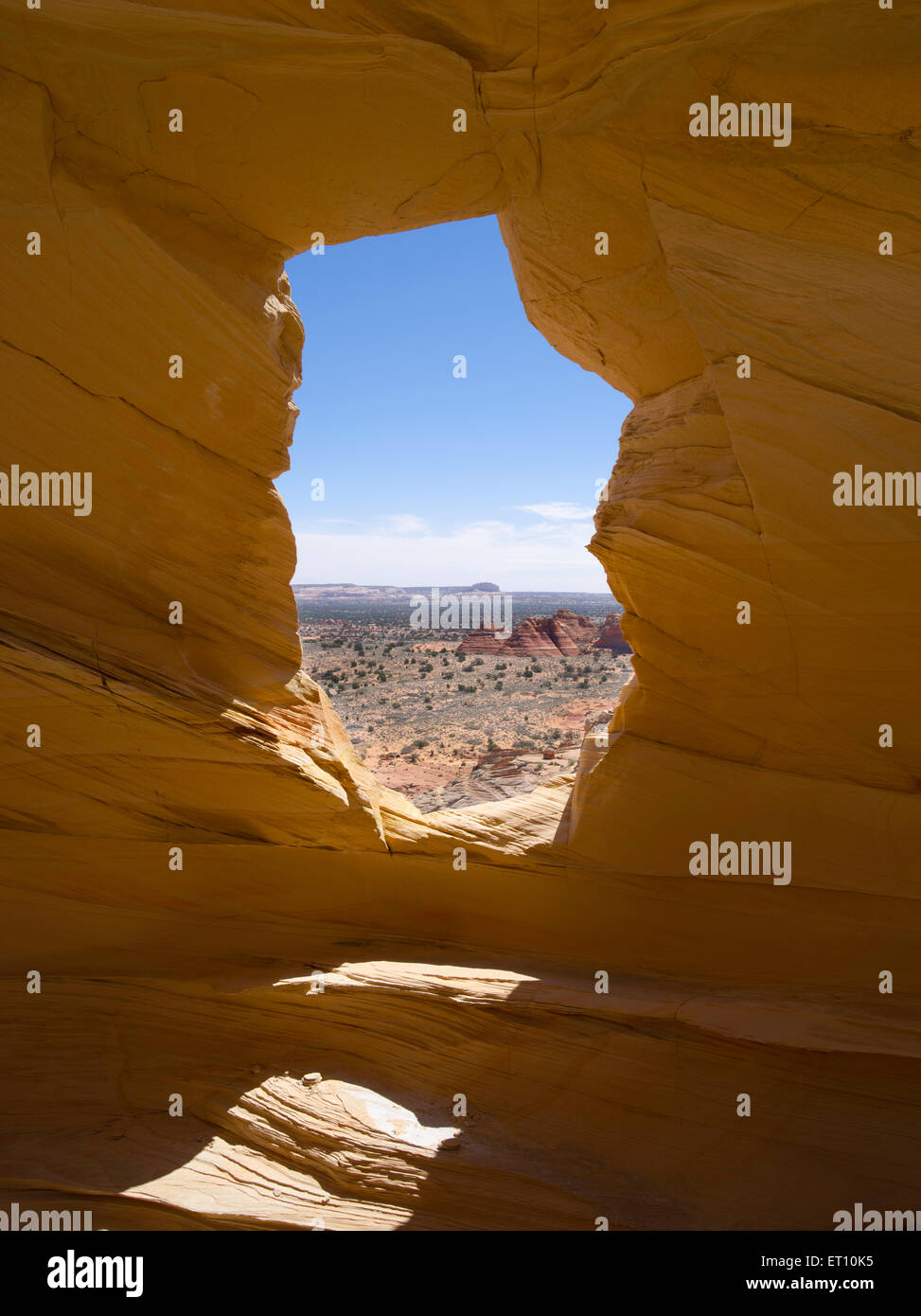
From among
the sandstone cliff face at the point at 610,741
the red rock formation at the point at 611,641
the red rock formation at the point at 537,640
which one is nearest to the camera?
the sandstone cliff face at the point at 610,741

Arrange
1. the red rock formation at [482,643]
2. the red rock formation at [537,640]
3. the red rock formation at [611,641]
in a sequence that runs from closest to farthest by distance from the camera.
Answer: the red rock formation at [537,640]
the red rock formation at [482,643]
the red rock formation at [611,641]

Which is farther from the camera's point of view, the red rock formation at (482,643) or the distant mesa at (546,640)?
the red rock formation at (482,643)

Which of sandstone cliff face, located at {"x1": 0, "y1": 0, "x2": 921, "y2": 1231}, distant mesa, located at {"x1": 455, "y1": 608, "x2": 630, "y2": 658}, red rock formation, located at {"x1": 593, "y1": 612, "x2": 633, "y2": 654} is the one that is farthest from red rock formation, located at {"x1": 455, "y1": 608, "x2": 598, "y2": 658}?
sandstone cliff face, located at {"x1": 0, "y1": 0, "x2": 921, "y2": 1231}

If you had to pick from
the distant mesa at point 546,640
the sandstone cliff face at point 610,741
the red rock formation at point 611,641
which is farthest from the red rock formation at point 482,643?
the sandstone cliff face at point 610,741

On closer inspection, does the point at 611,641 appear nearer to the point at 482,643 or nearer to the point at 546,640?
the point at 546,640

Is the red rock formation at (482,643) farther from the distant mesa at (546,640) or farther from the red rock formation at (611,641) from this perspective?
the red rock formation at (611,641)

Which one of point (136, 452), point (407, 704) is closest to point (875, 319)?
point (136, 452)

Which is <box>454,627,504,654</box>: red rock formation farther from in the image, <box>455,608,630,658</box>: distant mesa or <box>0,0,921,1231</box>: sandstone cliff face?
<box>0,0,921,1231</box>: sandstone cliff face
